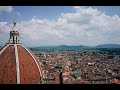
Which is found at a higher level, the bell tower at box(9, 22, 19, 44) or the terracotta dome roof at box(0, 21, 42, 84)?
the bell tower at box(9, 22, 19, 44)

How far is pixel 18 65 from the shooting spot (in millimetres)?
11328

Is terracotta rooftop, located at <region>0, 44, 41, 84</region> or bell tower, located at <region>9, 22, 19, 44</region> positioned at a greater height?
bell tower, located at <region>9, 22, 19, 44</region>

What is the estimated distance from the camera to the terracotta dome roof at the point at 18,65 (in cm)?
1081

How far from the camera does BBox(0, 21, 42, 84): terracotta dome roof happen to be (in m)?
10.8

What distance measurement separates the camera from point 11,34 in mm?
12406

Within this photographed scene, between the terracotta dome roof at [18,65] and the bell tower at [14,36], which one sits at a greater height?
the bell tower at [14,36]

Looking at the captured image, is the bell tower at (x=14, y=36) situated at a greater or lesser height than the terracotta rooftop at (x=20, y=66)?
greater
